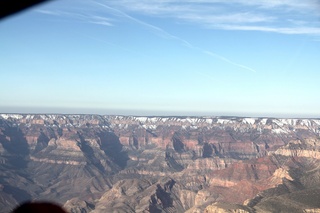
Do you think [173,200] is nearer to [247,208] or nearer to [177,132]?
[247,208]

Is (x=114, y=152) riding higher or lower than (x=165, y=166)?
higher

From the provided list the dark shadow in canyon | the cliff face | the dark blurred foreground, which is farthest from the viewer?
the dark shadow in canyon

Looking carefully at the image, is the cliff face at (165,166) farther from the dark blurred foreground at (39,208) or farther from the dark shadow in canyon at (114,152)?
the dark blurred foreground at (39,208)

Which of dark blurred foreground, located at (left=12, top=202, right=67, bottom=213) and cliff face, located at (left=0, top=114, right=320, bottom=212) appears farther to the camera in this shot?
cliff face, located at (left=0, top=114, right=320, bottom=212)

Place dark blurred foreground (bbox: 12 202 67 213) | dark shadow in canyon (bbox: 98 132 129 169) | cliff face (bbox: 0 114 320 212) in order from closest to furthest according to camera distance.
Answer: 1. dark blurred foreground (bbox: 12 202 67 213)
2. cliff face (bbox: 0 114 320 212)
3. dark shadow in canyon (bbox: 98 132 129 169)

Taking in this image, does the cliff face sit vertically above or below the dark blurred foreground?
below

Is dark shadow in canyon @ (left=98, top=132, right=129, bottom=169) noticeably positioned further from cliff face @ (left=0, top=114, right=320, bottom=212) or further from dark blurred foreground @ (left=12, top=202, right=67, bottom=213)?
dark blurred foreground @ (left=12, top=202, right=67, bottom=213)

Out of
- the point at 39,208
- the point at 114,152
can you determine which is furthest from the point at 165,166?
the point at 39,208

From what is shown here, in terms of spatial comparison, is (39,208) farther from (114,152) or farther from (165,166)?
(114,152)

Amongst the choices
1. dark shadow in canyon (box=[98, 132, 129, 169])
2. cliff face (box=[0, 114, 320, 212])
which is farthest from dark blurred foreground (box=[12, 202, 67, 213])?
dark shadow in canyon (box=[98, 132, 129, 169])
